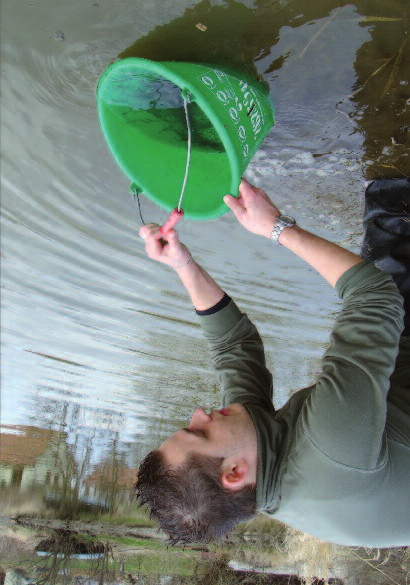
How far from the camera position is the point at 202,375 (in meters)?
3.17

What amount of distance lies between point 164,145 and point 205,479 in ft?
3.13

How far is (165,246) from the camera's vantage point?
1289mm

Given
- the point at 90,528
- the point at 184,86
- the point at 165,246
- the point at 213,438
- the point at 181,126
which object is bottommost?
the point at 90,528

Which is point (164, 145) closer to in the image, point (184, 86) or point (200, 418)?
point (184, 86)

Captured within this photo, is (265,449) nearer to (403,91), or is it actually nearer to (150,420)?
(403,91)

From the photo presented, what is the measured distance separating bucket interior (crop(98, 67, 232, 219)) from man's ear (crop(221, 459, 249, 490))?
0.66 m

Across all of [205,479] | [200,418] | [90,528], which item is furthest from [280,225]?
[90,528]

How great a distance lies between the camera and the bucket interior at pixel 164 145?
1.32 meters

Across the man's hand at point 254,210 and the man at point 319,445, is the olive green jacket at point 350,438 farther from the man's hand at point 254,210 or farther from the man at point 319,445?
the man's hand at point 254,210

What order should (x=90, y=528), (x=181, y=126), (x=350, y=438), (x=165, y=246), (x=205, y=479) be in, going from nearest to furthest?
(x=350, y=438) → (x=205, y=479) → (x=165, y=246) → (x=181, y=126) → (x=90, y=528)

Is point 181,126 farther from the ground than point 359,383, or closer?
farther from the ground

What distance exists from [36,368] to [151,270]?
151 centimetres

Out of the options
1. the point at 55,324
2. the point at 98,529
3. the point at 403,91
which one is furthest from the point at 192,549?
the point at 403,91

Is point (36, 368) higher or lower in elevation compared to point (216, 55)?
lower
